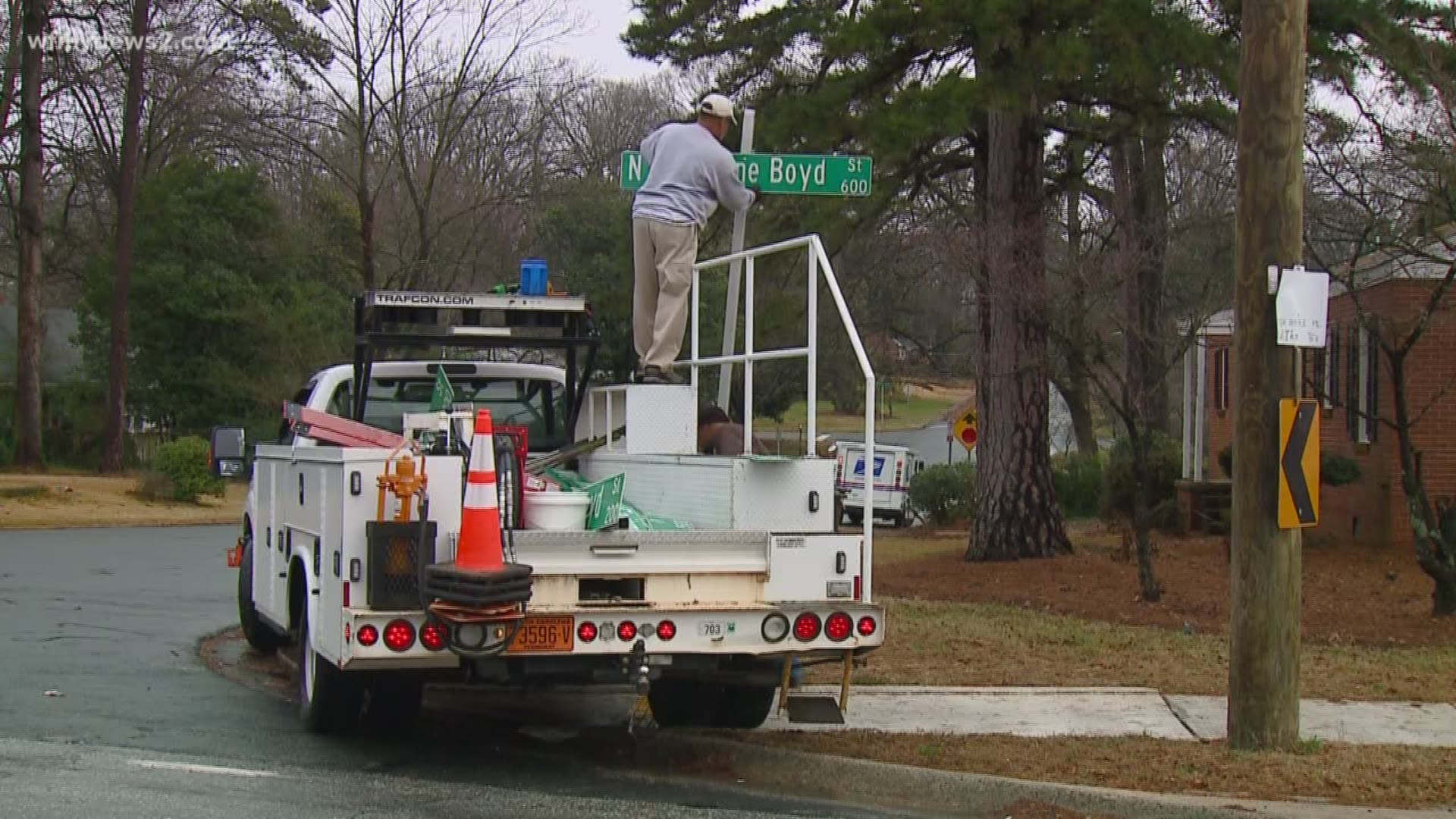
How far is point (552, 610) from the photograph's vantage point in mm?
7152

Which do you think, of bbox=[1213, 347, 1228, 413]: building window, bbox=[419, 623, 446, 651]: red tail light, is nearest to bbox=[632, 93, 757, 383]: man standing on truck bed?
bbox=[419, 623, 446, 651]: red tail light

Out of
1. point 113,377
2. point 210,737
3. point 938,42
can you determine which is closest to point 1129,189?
point 938,42

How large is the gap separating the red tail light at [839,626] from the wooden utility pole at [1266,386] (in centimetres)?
183

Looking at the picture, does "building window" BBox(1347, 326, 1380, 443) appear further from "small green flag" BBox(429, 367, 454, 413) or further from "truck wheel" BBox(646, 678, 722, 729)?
"small green flag" BBox(429, 367, 454, 413)

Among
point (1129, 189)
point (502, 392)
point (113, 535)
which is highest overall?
point (1129, 189)

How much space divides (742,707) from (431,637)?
2.34m

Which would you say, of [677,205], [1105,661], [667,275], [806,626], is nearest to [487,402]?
[667,275]

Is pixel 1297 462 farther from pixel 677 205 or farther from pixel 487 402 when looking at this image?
pixel 487 402

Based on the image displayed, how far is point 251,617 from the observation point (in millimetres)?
11688

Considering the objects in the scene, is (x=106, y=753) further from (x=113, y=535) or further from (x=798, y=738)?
(x=113, y=535)

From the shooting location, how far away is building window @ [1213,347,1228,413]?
27891 millimetres

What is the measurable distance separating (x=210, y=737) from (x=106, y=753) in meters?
0.67

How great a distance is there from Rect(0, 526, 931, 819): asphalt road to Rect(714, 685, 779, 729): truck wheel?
63 cm

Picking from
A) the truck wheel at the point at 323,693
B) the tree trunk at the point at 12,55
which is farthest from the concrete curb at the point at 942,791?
the tree trunk at the point at 12,55
